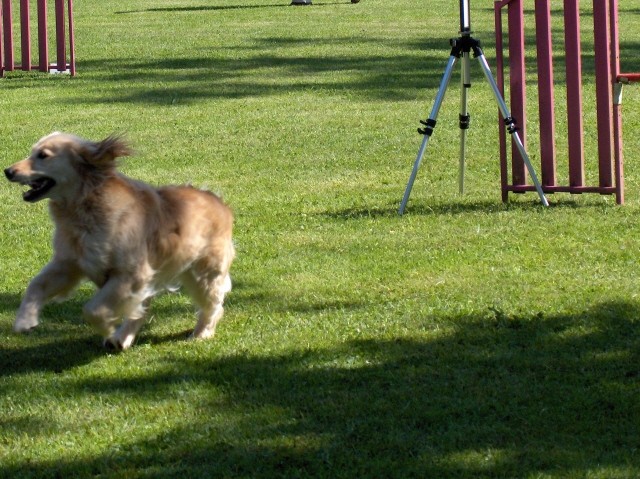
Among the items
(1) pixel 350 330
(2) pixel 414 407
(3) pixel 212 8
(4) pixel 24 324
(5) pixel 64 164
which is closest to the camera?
(2) pixel 414 407

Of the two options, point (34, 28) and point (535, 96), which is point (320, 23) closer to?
point (34, 28)

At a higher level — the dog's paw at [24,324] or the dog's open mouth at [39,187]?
the dog's open mouth at [39,187]

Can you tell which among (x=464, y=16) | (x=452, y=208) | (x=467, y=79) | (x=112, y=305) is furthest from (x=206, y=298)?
(x=467, y=79)

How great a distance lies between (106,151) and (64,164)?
0.23 m

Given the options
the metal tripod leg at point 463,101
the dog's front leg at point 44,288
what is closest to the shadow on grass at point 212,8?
the metal tripod leg at point 463,101

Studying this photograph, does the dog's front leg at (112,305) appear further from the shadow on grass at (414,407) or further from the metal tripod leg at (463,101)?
the metal tripod leg at (463,101)

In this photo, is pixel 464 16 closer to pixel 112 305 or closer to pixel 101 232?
pixel 101 232

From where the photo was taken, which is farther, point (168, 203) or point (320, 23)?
point (320, 23)

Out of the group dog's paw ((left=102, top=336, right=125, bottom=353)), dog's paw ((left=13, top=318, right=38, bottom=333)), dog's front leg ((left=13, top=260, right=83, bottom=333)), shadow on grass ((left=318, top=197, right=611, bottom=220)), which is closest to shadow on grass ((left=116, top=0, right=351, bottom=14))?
shadow on grass ((left=318, top=197, right=611, bottom=220))

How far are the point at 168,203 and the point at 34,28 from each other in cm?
1824

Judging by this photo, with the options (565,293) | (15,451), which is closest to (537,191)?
(565,293)

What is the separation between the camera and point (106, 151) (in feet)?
21.1

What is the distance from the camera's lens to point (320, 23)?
23.8m

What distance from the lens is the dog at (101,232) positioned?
6285 mm
